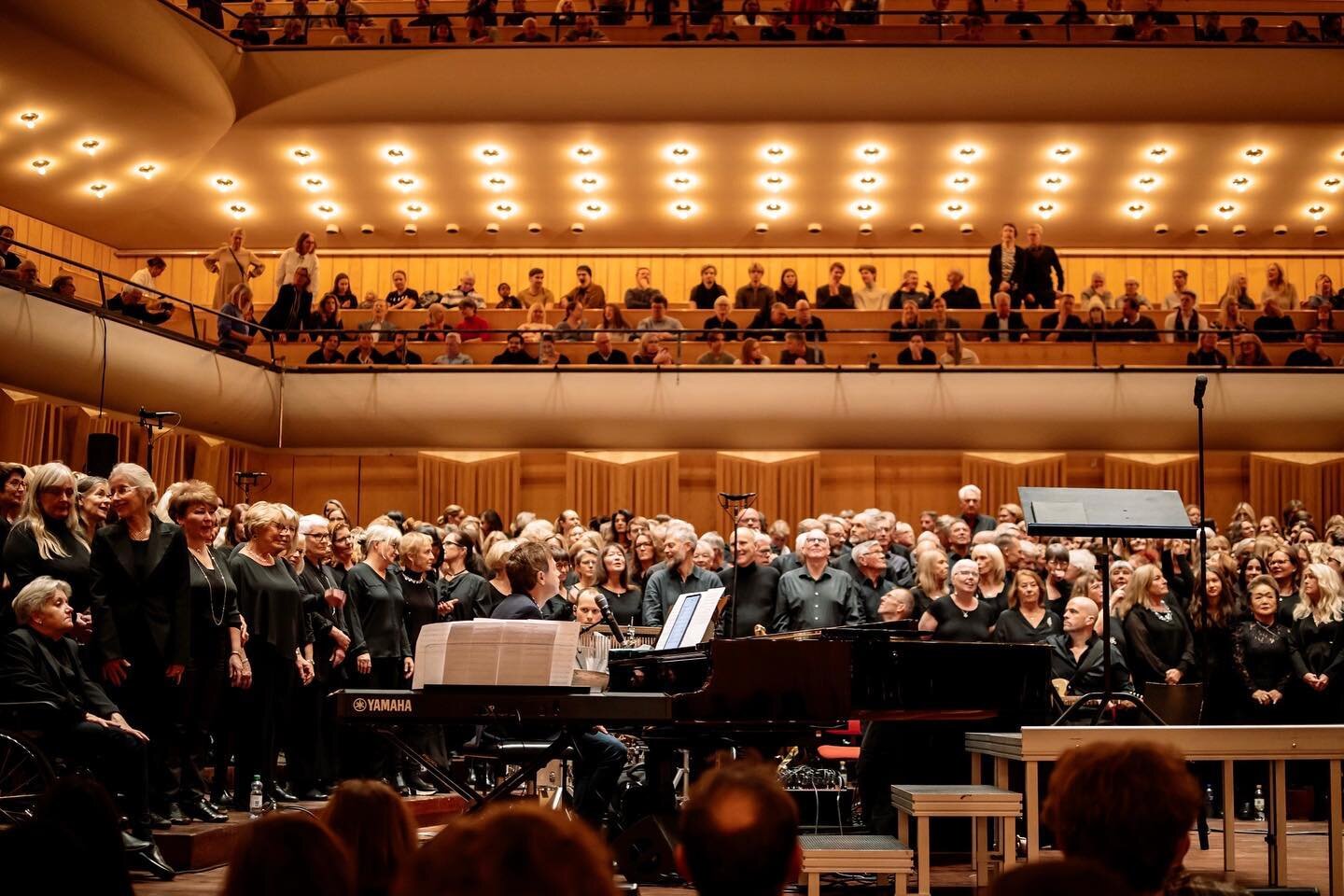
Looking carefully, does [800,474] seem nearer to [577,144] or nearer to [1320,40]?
[577,144]

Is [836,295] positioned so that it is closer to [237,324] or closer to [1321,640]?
[237,324]

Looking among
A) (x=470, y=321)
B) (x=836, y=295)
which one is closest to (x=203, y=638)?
(x=470, y=321)

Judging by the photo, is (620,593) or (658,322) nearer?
(620,593)

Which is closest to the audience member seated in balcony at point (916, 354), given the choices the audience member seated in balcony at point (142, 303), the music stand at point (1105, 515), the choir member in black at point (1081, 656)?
the audience member seated in balcony at point (142, 303)

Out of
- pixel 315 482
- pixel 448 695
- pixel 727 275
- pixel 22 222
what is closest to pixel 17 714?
pixel 448 695

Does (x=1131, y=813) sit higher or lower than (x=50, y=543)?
lower

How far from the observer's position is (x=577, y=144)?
1438 cm

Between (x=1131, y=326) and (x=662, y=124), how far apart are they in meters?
4.92

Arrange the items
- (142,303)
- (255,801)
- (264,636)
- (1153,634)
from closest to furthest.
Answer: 1. (255,801)
2. (264,636)
3. (1153,634)
4. (142,303)

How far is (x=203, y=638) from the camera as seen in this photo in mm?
5383

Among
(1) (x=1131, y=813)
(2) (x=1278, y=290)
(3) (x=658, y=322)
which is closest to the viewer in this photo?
(1) (x=1131, y=813)

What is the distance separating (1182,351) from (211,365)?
877cm

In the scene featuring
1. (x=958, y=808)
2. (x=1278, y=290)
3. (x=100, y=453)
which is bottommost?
(x=958, y=808)

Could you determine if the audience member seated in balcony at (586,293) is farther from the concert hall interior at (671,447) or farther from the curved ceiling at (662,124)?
the curved ceiling at (662,124)
